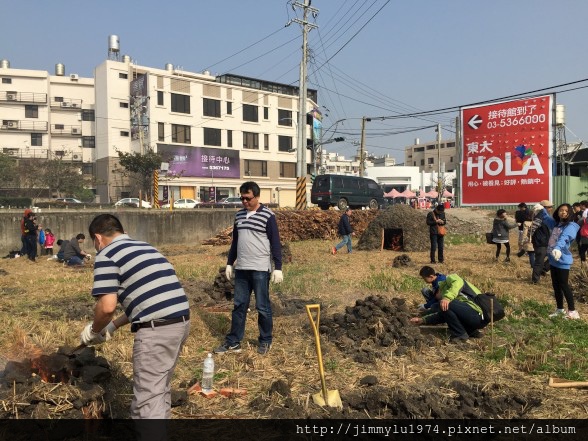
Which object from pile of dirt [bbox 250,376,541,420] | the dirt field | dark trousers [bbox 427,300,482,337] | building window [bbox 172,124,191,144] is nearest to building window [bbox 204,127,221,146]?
building window [bbox 172,124,191,144]

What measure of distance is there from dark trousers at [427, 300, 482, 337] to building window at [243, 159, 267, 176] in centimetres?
4921

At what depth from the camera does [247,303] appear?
5.39 m

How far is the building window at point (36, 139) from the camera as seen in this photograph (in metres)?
53.6

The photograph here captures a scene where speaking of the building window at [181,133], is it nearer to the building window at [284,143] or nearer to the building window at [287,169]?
the building window at [284,143]

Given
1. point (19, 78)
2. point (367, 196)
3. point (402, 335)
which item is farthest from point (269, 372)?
point (19, 78)

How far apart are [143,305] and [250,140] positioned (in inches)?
2079

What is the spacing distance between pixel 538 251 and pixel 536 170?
11441 mm

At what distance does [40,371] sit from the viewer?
12.6 feet

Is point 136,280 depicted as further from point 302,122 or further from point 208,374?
point 302,122

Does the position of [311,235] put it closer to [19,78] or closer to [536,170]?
[536,170]

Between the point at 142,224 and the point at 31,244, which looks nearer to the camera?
the point at 31,244

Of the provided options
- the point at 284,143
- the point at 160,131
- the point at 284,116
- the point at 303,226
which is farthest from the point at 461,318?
the point at 284,116

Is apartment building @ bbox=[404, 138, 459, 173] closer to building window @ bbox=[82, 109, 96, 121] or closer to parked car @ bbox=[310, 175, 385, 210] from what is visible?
building window @ bbox=[82, 109, 96, 121]

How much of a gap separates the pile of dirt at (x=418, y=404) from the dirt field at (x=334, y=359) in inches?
0.4
